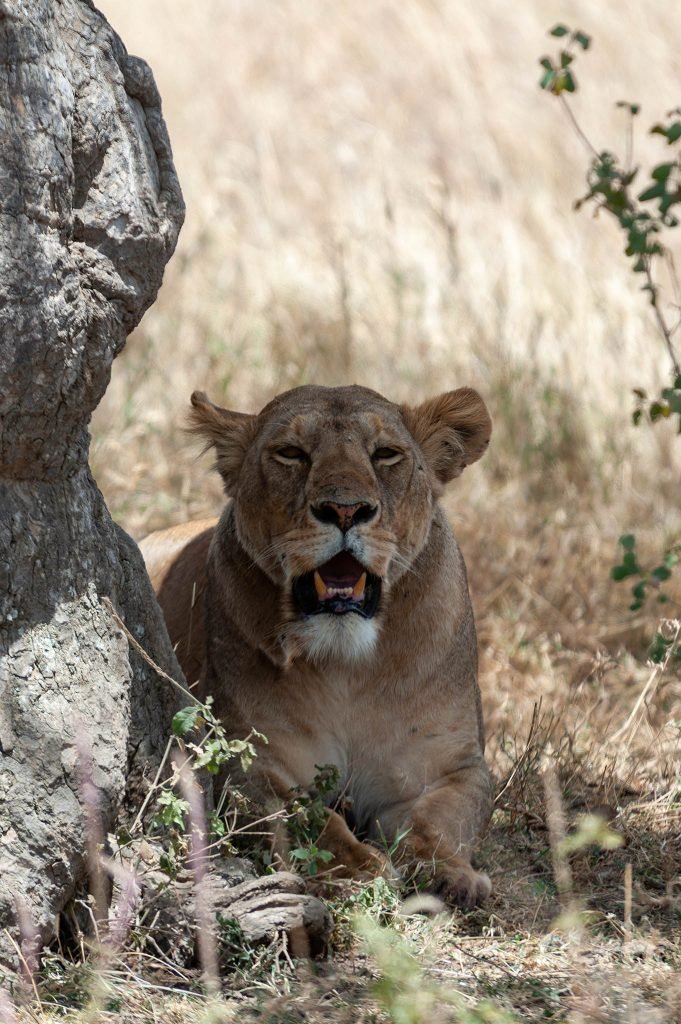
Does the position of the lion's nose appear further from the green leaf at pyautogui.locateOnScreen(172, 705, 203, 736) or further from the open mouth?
the green leaf at pyautogui.locateOnScreen(172, 705, 203, 736)

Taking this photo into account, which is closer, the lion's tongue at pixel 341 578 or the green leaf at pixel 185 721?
the green leaf at pixel 185 721

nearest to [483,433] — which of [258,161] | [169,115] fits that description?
[258,161]

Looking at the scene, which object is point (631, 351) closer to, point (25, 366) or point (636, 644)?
point (636, 644)

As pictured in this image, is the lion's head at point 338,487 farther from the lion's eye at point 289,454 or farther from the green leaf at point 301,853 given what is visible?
the green leaf at point 301,853

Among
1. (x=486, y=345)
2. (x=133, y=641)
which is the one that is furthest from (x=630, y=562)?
(x=486, y=345)

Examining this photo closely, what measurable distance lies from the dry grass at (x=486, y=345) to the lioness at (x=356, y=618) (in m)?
0.26

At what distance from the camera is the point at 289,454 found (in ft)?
12.5

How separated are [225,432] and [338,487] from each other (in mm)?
638

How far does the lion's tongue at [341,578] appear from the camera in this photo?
11.9ft

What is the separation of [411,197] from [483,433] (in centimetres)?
581

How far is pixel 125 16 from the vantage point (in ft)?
41.4

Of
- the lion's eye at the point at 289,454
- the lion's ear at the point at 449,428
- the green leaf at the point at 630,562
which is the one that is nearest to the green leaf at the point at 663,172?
the lion's ear at the point at 449,428

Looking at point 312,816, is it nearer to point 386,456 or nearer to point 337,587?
point 337,587

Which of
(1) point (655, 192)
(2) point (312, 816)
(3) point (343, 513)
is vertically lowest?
(2) point (312, 816)
